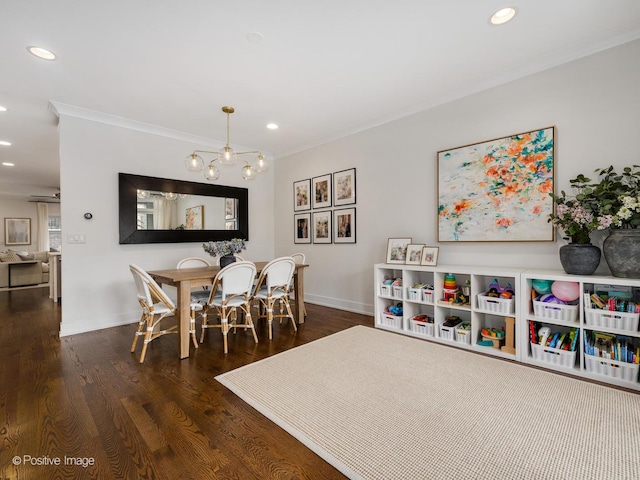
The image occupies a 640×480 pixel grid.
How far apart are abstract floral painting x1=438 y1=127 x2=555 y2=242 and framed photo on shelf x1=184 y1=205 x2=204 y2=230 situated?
3.51 metres

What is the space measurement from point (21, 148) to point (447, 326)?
23.4ft

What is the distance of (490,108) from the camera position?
3143mm

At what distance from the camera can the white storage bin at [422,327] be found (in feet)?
10.7

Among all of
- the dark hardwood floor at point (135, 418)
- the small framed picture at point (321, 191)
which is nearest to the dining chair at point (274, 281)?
the dark hardwood floor at point (135, 418)

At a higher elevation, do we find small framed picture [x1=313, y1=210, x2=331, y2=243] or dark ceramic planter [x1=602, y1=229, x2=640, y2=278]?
small framed picture [x1=313, y1=210, x2=331, y2=243]

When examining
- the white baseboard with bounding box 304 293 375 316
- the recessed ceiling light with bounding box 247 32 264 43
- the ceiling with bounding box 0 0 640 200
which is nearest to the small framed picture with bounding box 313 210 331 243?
the white baseboard with bounding box 304 293 375 316

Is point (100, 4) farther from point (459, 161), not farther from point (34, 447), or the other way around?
point (459, 161)

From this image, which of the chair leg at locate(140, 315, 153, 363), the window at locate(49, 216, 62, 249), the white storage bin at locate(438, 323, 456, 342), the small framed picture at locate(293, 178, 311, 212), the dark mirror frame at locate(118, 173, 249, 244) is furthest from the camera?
the window at locate(49, 216, 62, 249)

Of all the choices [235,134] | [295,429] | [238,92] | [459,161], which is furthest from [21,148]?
[459,161]

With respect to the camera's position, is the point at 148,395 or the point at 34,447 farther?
the point at 148,395

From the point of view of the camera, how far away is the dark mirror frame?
4020 mm

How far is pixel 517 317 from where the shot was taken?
2643mm

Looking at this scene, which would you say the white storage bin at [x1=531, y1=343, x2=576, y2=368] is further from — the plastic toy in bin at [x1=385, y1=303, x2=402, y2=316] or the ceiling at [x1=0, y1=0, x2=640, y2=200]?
the ceiling at [x1=0, y1=0, x2=640, y2=200]

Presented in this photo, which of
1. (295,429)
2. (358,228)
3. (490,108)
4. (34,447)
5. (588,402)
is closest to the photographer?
(34,447)
